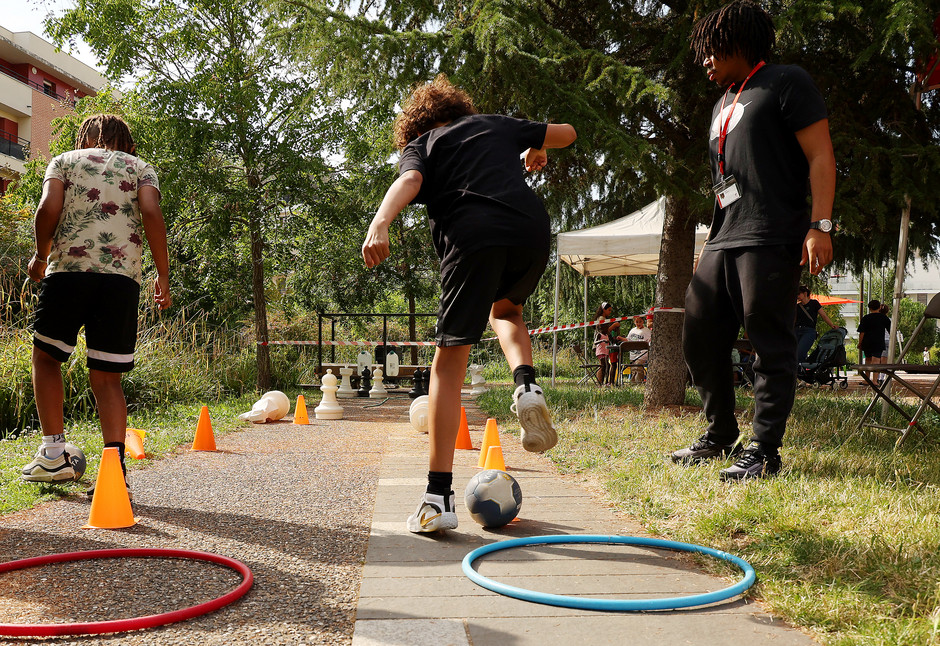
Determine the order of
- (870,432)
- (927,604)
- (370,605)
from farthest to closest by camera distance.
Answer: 1. (870,432)
2. (370,605)
3. (927,604)

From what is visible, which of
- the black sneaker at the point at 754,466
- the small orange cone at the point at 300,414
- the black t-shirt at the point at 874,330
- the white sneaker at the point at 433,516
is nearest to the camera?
the white sneaker at the point at 433,516

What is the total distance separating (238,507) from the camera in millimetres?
3449

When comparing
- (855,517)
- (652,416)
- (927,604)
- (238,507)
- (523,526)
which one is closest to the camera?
(927,604)

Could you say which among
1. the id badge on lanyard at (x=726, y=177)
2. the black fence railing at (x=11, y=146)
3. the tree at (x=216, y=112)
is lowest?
the id badge on lanyard at (x=726, y=177)

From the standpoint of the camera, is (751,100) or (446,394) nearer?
(446,394)

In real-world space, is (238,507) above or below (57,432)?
below

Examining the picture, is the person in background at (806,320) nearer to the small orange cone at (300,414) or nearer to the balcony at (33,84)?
the small orange cone at (300,414)

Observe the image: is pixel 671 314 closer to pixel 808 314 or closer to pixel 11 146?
pixel 808 314

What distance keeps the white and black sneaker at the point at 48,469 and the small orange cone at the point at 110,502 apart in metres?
0.56

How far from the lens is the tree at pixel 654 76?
5.67m

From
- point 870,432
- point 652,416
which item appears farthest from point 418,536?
point 652,416

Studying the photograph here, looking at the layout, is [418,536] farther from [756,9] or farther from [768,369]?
[756,9]

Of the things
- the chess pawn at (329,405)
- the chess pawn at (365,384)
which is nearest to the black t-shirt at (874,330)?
the chess pawn at (365,384)

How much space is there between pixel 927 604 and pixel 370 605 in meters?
1.49
